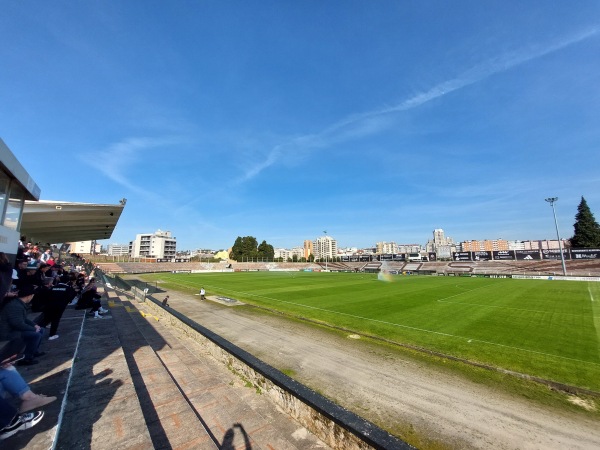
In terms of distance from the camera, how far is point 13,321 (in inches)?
199

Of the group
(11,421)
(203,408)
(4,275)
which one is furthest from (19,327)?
(203,408)

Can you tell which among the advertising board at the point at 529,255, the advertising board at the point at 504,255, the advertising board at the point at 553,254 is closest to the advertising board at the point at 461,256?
the advertising board at the point at 504,255

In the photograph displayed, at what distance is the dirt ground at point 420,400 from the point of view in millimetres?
5770

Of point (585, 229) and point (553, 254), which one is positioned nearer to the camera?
point (553, 254)

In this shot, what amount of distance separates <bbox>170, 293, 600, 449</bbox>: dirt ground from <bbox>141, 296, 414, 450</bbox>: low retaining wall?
2.38 m

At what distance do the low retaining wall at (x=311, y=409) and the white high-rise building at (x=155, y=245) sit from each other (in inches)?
5065

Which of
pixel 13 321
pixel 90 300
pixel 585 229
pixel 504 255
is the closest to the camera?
pixel 13 321

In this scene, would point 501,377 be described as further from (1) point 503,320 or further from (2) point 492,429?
(1) point 503,320

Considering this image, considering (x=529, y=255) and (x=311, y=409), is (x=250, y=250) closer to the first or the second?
(x=529, y=255)

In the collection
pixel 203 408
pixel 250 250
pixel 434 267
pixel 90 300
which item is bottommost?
pixel 203 408

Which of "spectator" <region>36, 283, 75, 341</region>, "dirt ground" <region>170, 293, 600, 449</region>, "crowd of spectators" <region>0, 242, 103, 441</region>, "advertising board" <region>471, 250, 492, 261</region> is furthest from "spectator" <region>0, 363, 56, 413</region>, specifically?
"advertising board" <region>471, 250, 492, 261</region>

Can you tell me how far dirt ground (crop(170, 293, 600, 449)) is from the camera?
18.9 ft

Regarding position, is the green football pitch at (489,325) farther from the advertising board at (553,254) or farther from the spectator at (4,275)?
the advertising board at (553,254)

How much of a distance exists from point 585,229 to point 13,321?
305 ft
